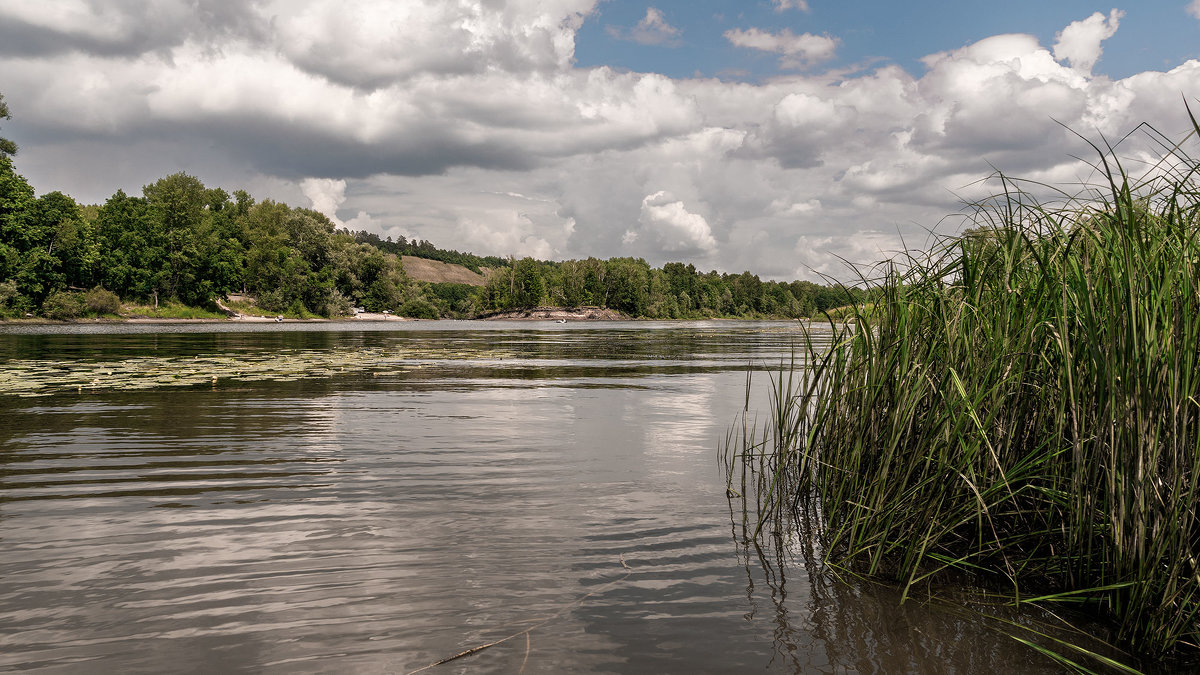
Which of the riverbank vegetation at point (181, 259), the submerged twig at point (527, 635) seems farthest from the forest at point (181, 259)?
the submerged twig at point (527, 635)

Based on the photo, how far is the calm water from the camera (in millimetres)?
4113

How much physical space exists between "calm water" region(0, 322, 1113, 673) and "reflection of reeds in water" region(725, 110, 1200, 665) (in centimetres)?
72

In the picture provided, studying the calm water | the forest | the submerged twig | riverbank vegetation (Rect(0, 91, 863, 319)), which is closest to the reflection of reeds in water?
the calm water

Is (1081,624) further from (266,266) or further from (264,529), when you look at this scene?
(266,266)

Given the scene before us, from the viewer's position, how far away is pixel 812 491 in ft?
24.8

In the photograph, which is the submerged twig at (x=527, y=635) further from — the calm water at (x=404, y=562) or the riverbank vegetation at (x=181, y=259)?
the riverbank vegetation at (x=181, y=259)

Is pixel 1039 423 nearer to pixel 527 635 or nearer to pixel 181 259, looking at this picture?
pixel 527 635

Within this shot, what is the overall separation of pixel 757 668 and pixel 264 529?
4.76 m

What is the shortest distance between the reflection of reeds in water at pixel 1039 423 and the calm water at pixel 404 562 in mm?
716

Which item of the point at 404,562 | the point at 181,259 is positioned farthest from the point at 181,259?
the point at 404,562

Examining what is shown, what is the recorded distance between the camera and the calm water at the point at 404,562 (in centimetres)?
411

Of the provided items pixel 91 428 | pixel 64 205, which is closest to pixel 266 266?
pixel 64 205

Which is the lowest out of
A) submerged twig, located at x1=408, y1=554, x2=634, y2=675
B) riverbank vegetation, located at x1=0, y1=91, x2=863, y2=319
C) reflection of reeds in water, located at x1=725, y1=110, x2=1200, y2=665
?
submerged twig, located at x1=408, y1=554, x2=634, y2=675

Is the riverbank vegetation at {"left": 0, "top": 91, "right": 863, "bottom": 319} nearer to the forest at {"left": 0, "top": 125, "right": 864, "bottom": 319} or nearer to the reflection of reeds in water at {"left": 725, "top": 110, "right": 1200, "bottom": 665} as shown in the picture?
the forest at {"left": 0, "top": 125, "right": 864, "bottom": 319}
